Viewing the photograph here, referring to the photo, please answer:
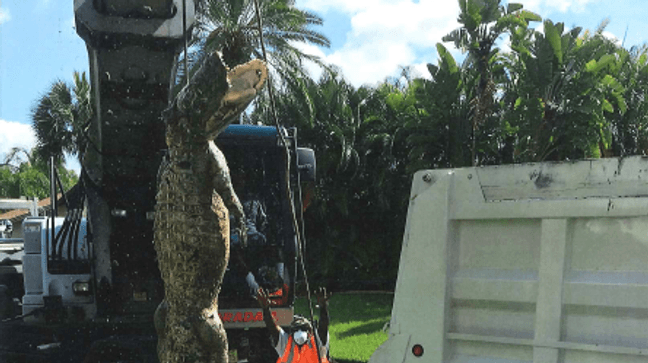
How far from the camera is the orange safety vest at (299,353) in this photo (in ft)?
14.4

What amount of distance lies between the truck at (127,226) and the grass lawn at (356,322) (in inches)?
53.6

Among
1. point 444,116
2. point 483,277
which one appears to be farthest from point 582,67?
point 483,277

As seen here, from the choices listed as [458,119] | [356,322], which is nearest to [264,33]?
[458,119]

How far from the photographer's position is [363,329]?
10359 mm

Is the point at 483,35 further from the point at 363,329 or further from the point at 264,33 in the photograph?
the point at 363,329

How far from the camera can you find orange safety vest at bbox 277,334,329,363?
172 inches

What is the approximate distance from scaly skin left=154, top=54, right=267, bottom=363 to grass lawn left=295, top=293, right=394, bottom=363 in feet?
10.3

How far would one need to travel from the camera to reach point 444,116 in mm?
14789

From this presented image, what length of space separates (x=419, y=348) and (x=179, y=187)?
4.35 feet

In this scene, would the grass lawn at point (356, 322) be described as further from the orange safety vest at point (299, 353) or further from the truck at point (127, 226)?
the orange safety vest at point (299, 353)

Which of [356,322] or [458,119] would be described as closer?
[356,322]

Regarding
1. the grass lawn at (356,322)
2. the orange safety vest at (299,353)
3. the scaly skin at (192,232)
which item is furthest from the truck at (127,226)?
the grass lawn at (356,322)

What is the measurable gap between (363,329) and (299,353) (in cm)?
613

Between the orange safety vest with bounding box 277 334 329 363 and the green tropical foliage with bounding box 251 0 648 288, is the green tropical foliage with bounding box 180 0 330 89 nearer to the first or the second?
the green tropical foliage with bounding box 251 0 648 288
